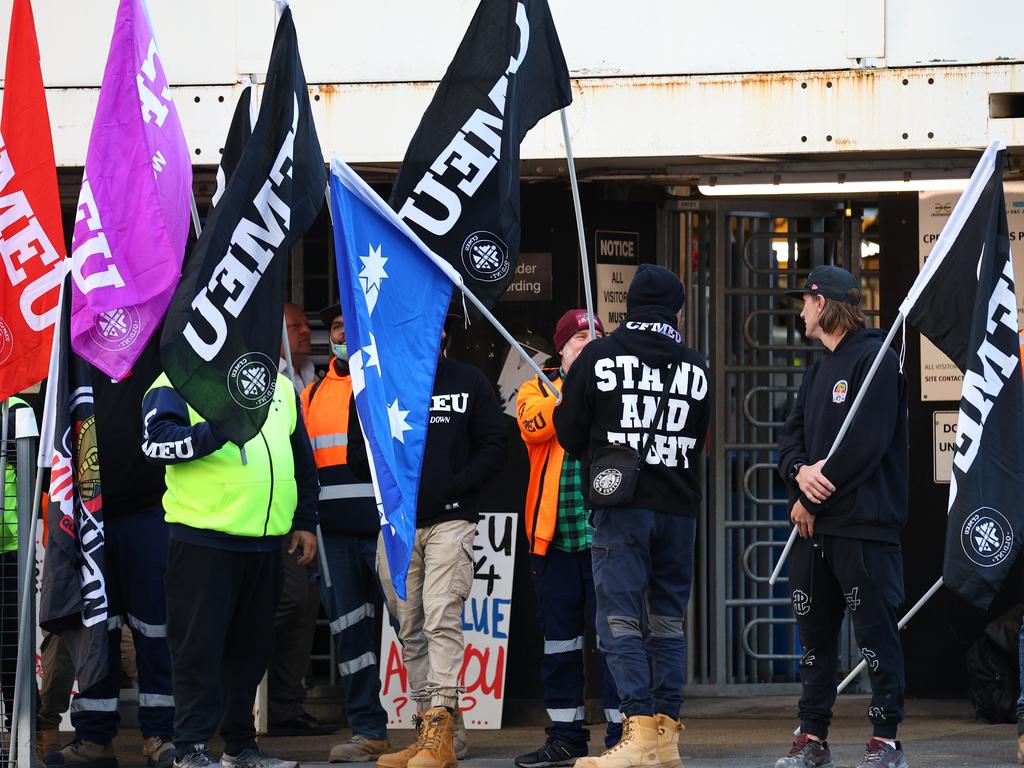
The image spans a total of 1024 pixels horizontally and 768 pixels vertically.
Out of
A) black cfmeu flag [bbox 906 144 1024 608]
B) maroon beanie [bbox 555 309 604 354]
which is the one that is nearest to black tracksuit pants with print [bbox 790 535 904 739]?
black cfmeu flag [bbox 906 144 1024 608]

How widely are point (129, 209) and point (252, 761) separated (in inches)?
94.6

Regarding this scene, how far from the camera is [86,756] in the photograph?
24.7 feet

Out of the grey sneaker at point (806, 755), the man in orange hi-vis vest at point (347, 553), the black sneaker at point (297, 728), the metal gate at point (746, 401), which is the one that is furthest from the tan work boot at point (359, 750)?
the metal gate at point (746, 401)

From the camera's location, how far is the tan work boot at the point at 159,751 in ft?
24.8

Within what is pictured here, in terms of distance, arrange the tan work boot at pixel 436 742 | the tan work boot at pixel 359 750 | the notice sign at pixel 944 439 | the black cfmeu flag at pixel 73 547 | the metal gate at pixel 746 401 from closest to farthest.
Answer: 1. the tan work boot at pixel 436 742
2. the black cfmeu flag at pixel 73 547
3. the tan work boot at pixel 359 750
4. the notice sign at pixel 944 439
5. the metal gate at pixel 746 401

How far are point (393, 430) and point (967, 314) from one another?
2413 mm

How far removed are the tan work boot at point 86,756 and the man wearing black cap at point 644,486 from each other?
2.22m

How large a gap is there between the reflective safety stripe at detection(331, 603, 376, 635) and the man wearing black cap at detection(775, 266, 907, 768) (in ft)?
6.76

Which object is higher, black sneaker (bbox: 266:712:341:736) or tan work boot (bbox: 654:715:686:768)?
tan work boot (bbox: 654:715:686:768)

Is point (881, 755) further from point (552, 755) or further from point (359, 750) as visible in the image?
point (359, 750)

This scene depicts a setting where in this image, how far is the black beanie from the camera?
6.95 m

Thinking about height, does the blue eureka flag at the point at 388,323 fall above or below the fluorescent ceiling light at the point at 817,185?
below

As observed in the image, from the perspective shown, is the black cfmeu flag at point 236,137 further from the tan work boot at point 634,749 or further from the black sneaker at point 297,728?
the tan work boot at point 634,749

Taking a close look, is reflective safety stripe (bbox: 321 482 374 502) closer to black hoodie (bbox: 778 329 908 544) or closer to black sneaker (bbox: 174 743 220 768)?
black sneaker (bbox: 174 743 220 768)
